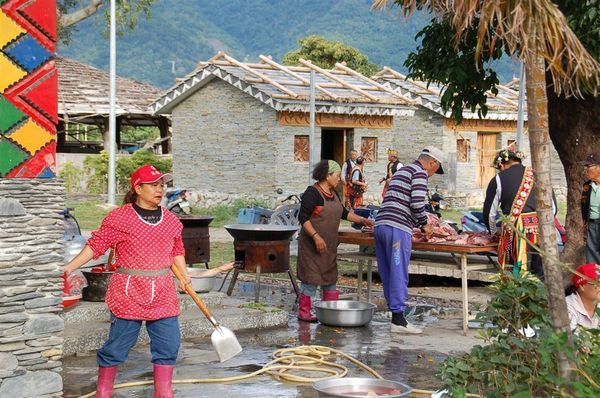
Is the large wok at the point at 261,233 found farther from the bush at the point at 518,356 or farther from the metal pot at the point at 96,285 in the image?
the bush at the point at 518,356

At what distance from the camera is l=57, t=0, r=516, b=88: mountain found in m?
155

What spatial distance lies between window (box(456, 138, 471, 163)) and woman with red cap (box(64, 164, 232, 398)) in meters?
28.1

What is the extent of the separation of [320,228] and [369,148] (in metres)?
19.9

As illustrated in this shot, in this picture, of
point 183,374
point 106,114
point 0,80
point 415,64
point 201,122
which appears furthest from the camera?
point 106,114

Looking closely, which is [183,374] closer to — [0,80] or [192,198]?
[0,80]

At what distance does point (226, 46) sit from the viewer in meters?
177

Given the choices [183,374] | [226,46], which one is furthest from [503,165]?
[226,46]

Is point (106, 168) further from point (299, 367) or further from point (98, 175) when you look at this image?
point (299, 367)

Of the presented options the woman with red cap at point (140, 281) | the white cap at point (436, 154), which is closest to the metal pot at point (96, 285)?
the woman with red cap at point (140, 281)

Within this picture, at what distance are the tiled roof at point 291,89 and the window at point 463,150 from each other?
5.03 meters

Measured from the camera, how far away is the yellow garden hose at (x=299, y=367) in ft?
26.1

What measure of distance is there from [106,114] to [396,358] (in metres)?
27.1

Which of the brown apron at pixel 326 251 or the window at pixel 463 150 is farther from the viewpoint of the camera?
the window at pixel 463 150

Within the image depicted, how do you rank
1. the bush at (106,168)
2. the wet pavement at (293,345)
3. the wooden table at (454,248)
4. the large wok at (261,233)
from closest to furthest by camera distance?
1. the wet pavement at (293,345)
2. the wooden table at (454,248)
3. the large wok at (261,233)
4. the bush at (106,168)
